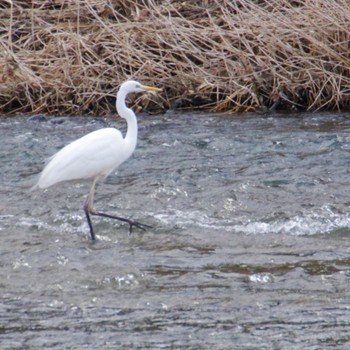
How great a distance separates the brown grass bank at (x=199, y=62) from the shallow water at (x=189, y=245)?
92cm

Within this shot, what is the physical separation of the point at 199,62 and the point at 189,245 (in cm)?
590

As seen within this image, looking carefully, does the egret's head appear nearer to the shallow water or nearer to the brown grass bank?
the shallow water

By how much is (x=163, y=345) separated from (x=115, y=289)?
1.09 metres

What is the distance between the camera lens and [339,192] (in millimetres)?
8086

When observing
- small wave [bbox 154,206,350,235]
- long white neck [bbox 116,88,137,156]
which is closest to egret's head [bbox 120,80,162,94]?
long white neck [bbox 116,88,137,156]

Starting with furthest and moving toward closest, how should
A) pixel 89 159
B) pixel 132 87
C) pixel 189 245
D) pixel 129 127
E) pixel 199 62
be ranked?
pixel 199 62 < pixel 132 87 < pixel 129 127 < pixel 89 159 < pixel 189 245

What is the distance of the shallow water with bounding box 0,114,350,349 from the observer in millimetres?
5234

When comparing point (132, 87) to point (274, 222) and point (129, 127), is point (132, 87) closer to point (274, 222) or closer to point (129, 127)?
point (129, 127)

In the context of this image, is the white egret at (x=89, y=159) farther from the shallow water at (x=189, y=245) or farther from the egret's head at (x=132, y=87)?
the egret's head at (x=132, y=87)

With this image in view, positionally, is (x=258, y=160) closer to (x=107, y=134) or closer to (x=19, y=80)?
(x=107, y=134)

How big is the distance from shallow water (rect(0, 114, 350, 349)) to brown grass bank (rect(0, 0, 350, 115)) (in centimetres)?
92

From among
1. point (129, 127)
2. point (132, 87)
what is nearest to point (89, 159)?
point (129, 127)

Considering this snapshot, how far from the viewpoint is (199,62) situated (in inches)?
496

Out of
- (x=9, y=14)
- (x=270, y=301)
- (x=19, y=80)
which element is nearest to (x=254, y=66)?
(x=19, y=80)
